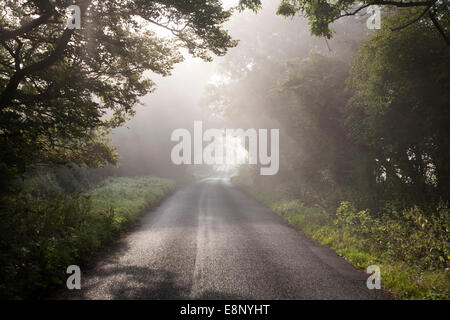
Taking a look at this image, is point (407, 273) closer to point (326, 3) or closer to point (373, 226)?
point (373, 226)

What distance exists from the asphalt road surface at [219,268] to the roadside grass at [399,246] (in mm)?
481

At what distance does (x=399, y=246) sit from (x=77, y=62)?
956 centimetres

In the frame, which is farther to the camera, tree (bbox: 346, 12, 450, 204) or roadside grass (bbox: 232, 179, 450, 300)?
tree (bbox: 346, 12, 450, 204)

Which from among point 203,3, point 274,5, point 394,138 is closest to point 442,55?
point 394,138

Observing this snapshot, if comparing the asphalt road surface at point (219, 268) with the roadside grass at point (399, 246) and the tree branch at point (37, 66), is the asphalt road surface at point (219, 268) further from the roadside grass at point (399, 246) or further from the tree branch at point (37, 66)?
the tree branch at point (37, 66)

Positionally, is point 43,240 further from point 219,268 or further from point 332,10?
point 332,10

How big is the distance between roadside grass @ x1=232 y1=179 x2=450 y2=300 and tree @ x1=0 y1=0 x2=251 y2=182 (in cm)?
680

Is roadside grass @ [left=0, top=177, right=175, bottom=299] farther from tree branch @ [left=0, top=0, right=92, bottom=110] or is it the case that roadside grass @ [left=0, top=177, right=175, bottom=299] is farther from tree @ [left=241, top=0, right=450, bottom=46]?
tree @ [left=241, top=0, right=450, bottom=46]

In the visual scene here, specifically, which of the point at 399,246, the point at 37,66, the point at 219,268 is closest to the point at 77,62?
the point at 37,66

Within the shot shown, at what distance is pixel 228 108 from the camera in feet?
91.0

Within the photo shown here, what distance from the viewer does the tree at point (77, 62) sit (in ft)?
19.1

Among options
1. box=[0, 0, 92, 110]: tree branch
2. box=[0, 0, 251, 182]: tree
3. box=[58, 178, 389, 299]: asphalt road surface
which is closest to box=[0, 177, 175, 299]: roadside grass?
box=[58, 178, 389, 299]: asphalt road surface

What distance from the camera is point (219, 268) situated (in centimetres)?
600

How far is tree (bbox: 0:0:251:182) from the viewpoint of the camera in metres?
5.84
